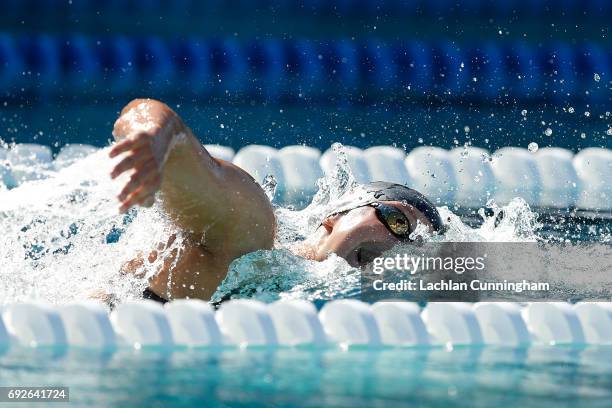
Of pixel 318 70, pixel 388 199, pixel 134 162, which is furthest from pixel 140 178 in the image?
pixel 318 70

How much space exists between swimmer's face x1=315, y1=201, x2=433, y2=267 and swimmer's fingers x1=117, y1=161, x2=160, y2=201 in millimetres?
878

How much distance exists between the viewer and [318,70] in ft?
18.2

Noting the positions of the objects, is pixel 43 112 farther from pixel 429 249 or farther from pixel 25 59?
pixel 429 249

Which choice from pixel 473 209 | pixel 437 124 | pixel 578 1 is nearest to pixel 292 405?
pixel 473 209

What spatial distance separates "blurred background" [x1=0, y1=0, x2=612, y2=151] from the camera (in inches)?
200

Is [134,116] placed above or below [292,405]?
above

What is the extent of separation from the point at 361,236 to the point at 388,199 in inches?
6.7

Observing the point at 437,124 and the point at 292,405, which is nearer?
the point at 292,405

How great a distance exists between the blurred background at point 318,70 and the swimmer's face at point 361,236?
8.00ft

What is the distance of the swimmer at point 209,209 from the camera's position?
1.55 metres

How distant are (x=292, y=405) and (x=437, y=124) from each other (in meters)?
3.80

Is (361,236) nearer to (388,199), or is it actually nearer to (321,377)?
(388,199)

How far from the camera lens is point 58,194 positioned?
211cm

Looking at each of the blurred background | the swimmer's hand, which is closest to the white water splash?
the swimmer's hand
